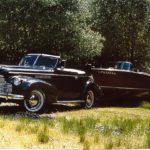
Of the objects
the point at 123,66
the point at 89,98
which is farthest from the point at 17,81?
the point at 123,66

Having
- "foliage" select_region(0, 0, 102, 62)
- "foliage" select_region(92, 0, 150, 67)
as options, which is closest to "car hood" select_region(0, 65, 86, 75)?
"foliage" select_region(0, 0, 102, 62)

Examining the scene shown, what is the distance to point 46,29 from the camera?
28.6 metres

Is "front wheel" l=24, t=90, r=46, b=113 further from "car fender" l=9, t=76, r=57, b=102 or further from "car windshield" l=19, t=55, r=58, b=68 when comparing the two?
"car windshield" l=19, t=55, r=58, b=68

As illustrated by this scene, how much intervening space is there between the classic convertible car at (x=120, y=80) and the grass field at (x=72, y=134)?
6.96 m

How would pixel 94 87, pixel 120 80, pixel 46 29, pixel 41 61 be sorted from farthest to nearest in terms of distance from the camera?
pixel 46 29 → pixel 120 80 → pixel 94 87 → pixel 41 61

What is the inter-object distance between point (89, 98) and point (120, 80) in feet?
7.82

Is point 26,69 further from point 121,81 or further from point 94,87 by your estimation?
point 121,81

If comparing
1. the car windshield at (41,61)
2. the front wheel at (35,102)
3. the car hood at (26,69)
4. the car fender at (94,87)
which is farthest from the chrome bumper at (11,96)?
the car fender at (94,87)

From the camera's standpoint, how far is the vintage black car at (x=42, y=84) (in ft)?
45.8

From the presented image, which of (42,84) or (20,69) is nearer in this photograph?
(42,84)

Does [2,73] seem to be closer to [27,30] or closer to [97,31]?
[27,30]

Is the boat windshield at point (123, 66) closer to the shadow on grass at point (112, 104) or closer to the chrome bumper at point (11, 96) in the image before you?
the shadow on grass at point (112, 104)

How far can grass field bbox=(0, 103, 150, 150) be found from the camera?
8883 millimetres

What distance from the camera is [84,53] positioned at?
30125 mm
